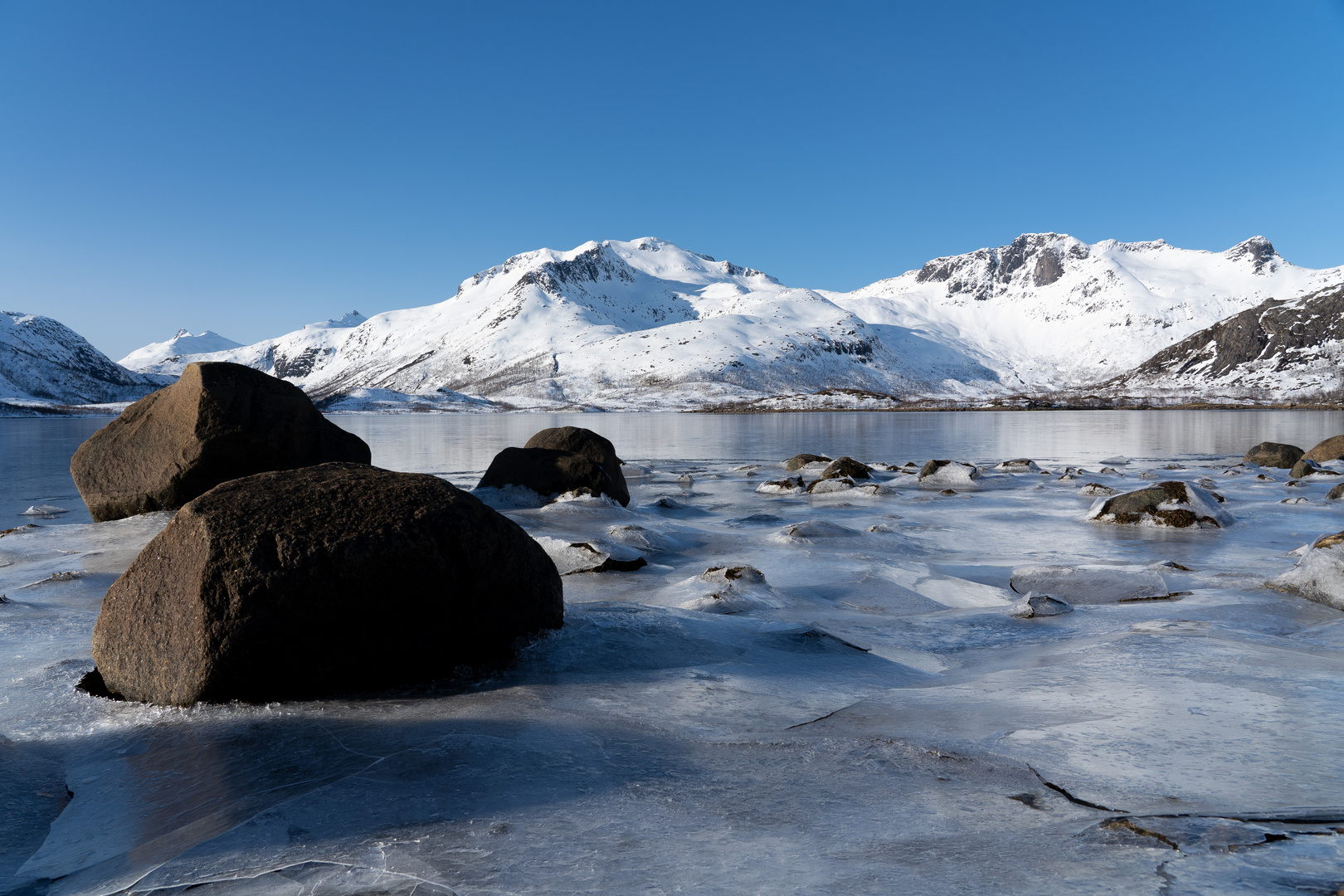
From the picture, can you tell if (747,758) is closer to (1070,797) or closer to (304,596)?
(1070,797)

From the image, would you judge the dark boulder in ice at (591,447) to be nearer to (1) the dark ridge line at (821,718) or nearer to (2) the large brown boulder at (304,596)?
(2) the large brown boulder at (304,596)

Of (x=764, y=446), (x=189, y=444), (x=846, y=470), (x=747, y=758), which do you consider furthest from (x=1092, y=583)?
(x=764, y=446)

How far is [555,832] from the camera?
10.8ft

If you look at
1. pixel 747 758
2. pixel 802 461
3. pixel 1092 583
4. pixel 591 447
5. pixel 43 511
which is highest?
pixel 591 447

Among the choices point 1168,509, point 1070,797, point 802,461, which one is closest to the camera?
point 1070,797

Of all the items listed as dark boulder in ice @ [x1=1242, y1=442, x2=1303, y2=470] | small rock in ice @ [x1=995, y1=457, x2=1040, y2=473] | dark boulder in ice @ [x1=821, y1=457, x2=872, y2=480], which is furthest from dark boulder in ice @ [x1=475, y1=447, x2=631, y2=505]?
dark boulder in ice @ [x1=1242, y1=442, x2=1303, y2=470]

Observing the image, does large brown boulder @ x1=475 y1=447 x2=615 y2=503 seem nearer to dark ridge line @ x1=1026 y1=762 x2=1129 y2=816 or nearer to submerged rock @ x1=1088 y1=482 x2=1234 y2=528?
submerged rock @ x1=1088 y1=482 x2=1234 y2=528

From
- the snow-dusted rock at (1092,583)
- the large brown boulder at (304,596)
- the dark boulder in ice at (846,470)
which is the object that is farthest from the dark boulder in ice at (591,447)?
the large brown boulder at (304,596)

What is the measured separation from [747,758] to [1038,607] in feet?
15.5

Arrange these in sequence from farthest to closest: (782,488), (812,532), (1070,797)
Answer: (782,488)
(812,532)
(1070,797)

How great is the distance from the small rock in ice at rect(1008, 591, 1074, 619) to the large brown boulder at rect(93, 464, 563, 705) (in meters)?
4.92

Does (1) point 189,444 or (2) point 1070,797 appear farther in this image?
(1) point 189,444

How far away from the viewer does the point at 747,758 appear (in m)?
4.09

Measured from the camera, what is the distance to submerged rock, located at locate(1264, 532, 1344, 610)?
24.5ft
